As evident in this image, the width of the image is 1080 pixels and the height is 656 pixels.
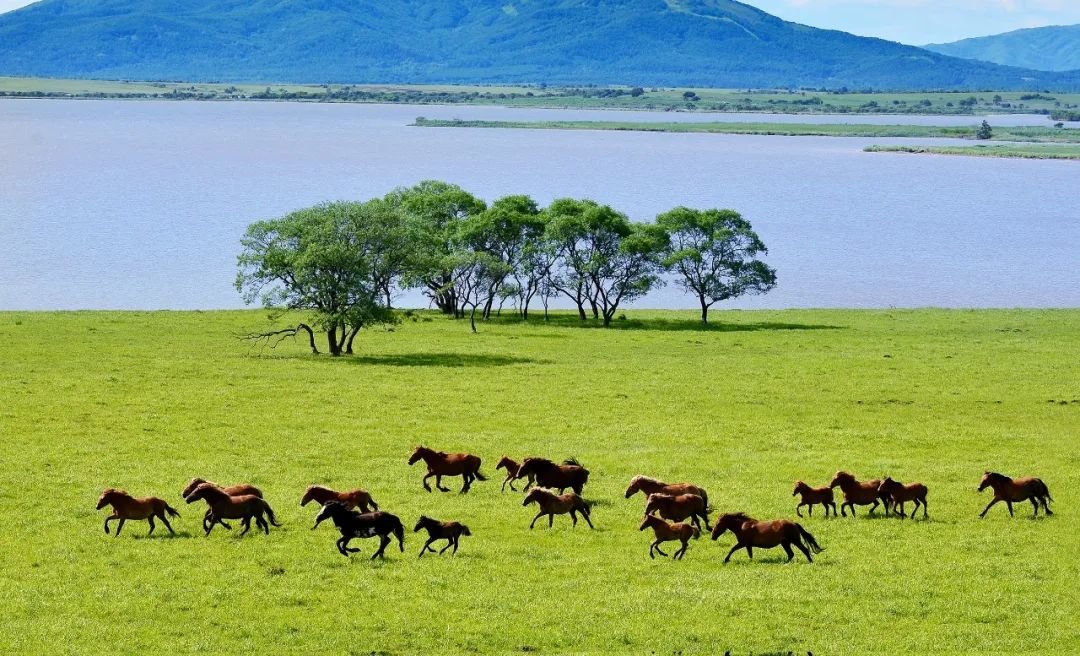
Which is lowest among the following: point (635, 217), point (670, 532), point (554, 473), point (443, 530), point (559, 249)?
point (670, 532)

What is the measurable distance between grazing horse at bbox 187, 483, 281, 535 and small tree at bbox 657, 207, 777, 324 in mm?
50301

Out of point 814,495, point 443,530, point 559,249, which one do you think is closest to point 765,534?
point 814,495

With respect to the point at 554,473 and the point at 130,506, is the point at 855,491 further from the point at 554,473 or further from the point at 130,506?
the point at 130,506

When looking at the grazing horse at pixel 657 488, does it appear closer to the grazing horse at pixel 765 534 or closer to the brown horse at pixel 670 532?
the brown horse at pixel 670 532

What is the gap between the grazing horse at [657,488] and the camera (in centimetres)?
2377

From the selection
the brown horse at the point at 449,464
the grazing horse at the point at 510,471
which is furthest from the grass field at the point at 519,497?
the grazing horse at the point at 510,471

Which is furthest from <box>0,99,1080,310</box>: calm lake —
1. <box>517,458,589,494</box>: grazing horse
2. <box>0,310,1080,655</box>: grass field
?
<box>517,458,589,494</box>: grazing horse

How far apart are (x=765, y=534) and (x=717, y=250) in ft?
172

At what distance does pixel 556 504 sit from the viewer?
23844mm

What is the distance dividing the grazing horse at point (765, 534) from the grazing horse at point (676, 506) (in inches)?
46.0

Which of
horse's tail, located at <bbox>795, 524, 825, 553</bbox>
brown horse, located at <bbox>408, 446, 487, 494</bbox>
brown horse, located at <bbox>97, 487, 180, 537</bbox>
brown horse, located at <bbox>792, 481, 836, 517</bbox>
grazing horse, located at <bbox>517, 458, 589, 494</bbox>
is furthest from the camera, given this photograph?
brown horse, located at <bbox>408, 446, 487, 494</bbox>

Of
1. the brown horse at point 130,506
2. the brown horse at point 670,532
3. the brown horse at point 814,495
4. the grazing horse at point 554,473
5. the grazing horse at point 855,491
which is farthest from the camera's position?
the grazing horse at point 554,473

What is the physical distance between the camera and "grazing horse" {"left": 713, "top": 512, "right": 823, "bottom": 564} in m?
21.6

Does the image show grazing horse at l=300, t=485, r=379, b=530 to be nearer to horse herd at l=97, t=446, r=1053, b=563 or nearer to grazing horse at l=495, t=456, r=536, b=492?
horse herd at l=97, t=446, r=1053, b=563
